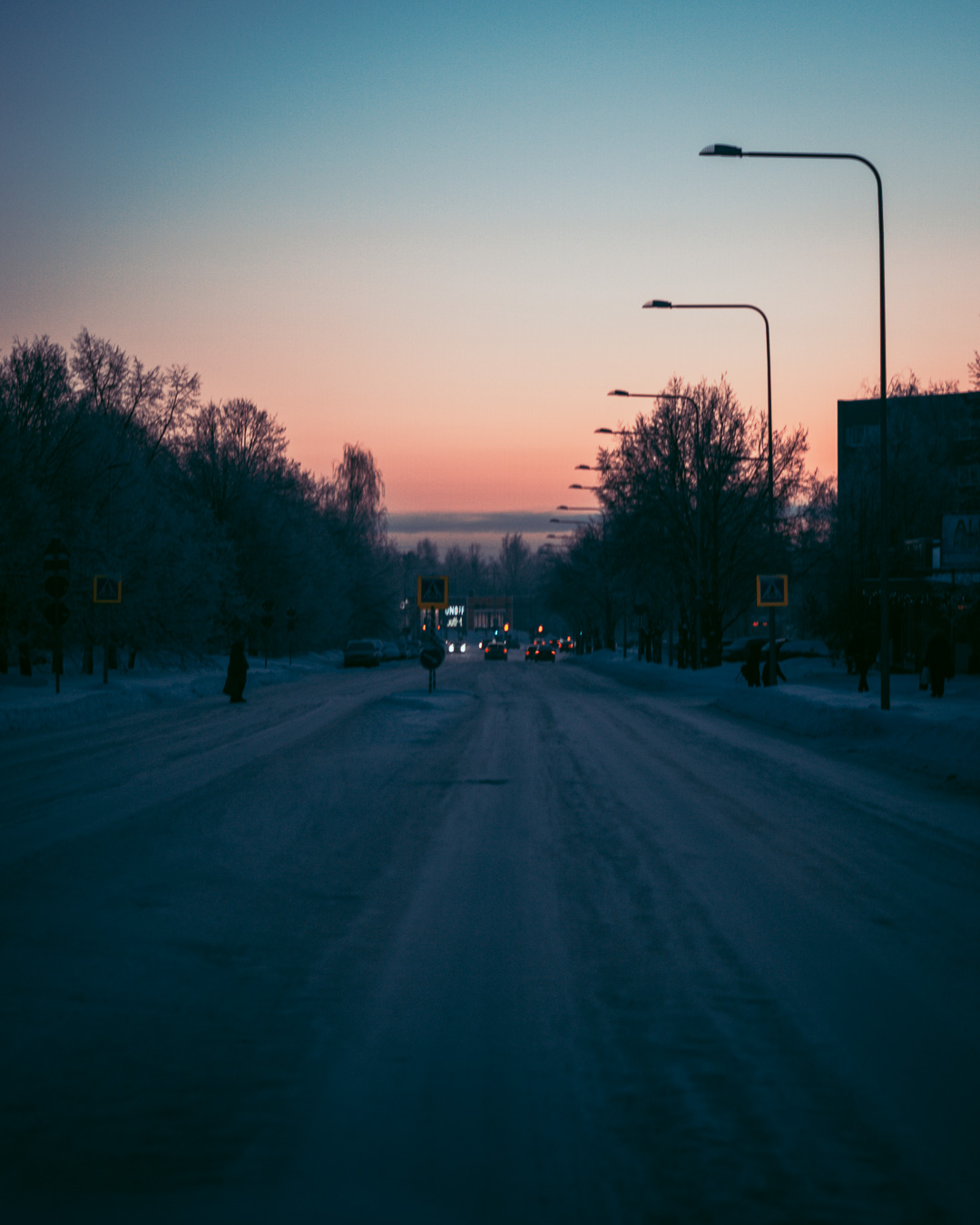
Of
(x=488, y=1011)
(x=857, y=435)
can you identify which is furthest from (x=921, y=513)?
(x=857, y=435)

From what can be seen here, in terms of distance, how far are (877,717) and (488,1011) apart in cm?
1699

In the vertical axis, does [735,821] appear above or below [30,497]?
below

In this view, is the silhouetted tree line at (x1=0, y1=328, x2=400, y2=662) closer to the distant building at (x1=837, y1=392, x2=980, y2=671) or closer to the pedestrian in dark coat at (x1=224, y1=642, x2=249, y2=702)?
the pedestrian in dark coat at (x1=224, y1=642, x2=249, y2=702)

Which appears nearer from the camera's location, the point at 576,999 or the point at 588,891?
the point at 576,999

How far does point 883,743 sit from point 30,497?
2543 centimetres

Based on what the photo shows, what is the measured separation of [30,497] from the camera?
3450 centimetres

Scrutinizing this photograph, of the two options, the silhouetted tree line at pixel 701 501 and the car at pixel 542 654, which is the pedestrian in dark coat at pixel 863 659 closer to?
the silhouetted tree line at pixel 701 501

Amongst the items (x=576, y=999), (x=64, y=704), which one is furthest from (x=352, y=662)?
(x=576, y=999)

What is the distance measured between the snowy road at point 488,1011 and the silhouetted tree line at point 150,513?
2726 centimetres

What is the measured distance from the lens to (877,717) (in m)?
20.9

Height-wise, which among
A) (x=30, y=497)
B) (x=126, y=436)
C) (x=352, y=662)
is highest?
(x=126, y=436)

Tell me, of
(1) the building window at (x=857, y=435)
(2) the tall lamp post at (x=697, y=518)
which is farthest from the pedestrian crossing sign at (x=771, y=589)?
(1) the building window at (x=857, y=435)

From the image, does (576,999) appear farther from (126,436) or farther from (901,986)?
(126,436)

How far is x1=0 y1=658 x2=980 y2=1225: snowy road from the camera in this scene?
366 cm
